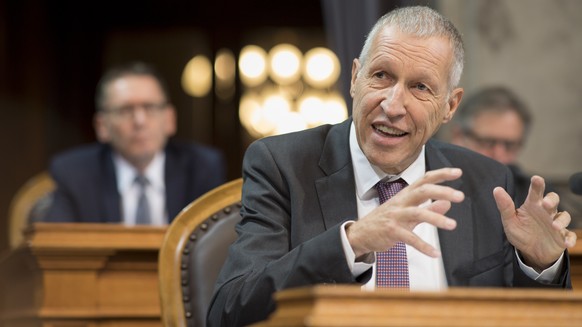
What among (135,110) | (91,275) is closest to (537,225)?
(91,275)

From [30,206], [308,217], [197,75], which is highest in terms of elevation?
[308,217]

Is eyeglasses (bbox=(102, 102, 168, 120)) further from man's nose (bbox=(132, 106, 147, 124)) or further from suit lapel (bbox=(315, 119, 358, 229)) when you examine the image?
suit lapel (bbox=(315, 119, 358, 229))

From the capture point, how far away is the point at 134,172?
5340 millimetres

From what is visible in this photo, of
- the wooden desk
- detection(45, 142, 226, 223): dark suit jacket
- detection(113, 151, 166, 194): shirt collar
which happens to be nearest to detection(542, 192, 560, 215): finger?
the wooden desk

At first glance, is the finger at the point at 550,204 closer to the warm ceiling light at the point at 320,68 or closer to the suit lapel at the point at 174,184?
the suit lapel at the point at 174,184

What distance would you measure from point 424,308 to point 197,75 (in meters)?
8.35

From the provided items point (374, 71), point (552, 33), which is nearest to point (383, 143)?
point (374, 71)

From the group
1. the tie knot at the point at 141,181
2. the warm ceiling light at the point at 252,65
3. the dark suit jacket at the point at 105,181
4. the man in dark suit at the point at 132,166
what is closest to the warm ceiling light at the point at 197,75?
the warm ceiling light at the point at 252,65

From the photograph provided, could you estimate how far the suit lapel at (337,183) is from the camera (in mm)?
2604

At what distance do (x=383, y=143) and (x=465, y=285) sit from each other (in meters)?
0.39

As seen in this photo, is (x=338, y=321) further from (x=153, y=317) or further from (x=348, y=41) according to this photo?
(x=348, y=41)

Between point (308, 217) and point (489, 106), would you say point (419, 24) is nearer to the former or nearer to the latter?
point (308, 217)

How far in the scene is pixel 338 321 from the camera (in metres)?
1.67

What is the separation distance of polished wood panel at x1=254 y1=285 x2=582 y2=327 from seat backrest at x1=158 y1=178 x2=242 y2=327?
83 centimetres
